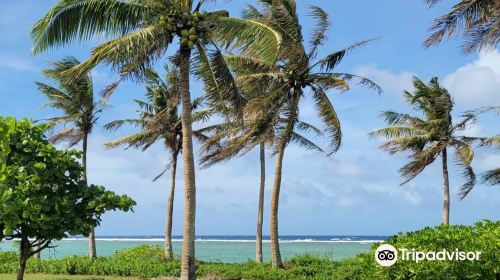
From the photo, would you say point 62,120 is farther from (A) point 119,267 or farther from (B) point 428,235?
(B) point 428,235

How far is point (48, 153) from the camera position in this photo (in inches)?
502

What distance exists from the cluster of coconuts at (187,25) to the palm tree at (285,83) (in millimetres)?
5799

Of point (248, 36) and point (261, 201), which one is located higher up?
point (248, 36)

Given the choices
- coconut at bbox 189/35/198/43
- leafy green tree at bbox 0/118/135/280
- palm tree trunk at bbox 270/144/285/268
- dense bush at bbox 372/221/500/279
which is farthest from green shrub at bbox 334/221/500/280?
palm tree trunk at bbox 270/144/285/268

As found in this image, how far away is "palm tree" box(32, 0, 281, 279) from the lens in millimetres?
13969

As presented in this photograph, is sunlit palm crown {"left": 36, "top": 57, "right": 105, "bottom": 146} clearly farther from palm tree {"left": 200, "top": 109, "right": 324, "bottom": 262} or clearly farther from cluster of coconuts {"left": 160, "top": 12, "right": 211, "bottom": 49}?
cluster of coconuts {"left": 160, "top": 12, "right": 211, "bottom": 49}

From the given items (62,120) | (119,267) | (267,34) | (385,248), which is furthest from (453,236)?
(62,120)

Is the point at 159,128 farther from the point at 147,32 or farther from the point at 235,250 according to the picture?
the point at 235,250

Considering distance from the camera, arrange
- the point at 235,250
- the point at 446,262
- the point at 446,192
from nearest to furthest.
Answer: the point at 446,262 → the point at 446,192 → the point at 235,250

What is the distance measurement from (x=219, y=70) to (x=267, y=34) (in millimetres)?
1654

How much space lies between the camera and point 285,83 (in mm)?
21219

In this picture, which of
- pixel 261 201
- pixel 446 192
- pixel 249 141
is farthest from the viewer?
pixel 446 192

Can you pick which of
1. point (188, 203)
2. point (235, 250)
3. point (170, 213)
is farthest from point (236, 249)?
point (188, 203)

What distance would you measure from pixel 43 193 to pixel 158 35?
15.7 feet
